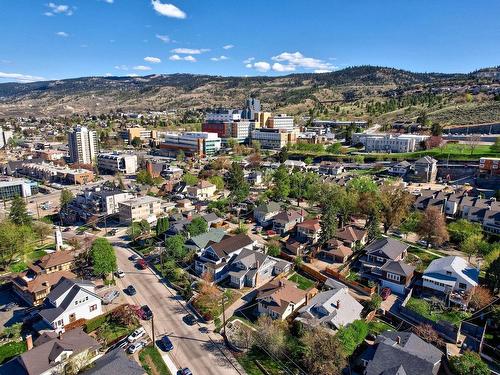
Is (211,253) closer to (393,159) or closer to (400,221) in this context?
(400,221)

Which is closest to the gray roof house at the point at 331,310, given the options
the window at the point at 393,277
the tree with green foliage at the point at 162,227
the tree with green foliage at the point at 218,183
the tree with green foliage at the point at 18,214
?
the window at the point at 393,277

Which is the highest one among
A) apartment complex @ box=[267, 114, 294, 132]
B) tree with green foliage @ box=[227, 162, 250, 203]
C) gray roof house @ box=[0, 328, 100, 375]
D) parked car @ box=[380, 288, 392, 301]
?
apartment complex @ box=[267, 114, 294, 132]

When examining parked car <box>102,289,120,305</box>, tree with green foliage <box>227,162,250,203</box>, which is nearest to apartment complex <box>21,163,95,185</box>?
tree with green foliage <box>227,162,250,203</box>

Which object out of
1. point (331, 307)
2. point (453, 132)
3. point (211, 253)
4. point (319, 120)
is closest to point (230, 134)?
point (319, 120)

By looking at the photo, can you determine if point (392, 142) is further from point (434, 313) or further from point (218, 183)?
point (434, 313)

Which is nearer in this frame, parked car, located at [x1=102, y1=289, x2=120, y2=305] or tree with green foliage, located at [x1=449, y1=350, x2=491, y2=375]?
tree with green foliage, located at [x1=449, y1=350, x2=491, y2=375]

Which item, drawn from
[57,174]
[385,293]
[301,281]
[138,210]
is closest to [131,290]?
[301,281]

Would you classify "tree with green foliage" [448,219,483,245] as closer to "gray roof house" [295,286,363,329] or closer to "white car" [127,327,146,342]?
"gray roof house" [295,286,363,329]

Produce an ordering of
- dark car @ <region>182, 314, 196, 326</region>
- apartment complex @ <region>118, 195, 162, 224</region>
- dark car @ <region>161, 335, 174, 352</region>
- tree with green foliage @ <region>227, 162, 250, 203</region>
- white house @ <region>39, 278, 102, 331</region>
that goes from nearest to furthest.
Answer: dark car @ <region>161, 335, 174, 352</region> → white house @ <region>39, 278, 102, 331</region> → dark car @ <region>182, 314, 196, 326</region> → apartment complex @ <region>118, 195, 162, 224</region> → tree with green foliage @ <region>227, 162, 250, 203</region>
